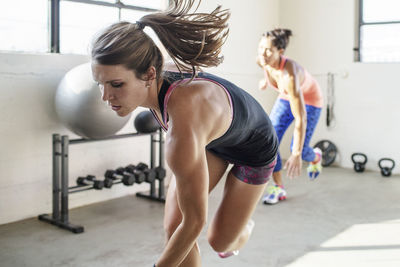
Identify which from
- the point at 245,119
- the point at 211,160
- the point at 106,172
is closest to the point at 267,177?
the point at 211,160

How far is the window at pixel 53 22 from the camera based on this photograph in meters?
3.39

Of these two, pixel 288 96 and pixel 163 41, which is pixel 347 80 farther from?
pixel 163 41

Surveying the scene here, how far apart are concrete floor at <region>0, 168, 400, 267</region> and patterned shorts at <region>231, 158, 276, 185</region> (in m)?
0.85

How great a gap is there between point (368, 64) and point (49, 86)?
3.40 metres

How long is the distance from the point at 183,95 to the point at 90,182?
2374 mm

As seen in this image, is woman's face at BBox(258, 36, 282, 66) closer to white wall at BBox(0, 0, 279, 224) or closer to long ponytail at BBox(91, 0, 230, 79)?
white wall at BBox(0, 0, 279, 224)

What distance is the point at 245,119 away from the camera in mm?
1646

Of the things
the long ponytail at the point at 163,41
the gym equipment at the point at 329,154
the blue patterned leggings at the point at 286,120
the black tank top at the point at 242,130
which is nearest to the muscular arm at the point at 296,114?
the blue patterned leggings at the point at 286,120

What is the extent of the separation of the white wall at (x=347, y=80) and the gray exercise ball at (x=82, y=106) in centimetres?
309

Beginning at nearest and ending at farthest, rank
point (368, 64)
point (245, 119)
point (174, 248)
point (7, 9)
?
point (174, 248) → point (245, 119) → point (7, 9) → point (368, 64)

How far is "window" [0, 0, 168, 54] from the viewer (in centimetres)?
339

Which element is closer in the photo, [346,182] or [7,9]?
[7,9]

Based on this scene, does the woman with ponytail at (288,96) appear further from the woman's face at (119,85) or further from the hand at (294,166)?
the woman's face at (119,85)

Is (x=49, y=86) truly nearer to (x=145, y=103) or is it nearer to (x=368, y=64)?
(x=145, y=103)
